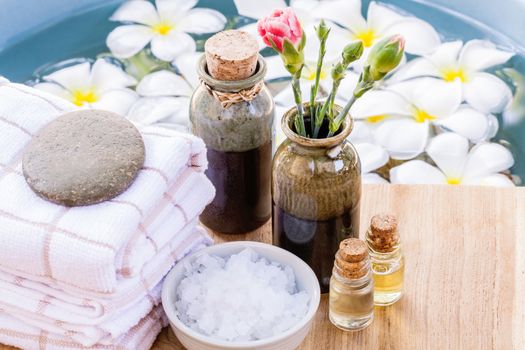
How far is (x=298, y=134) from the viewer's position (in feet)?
3.52

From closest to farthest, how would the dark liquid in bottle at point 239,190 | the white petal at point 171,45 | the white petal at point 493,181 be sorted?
the dark liquid in bottle at point 239,190 → the white petal at point 493,181 → the white petal at point 171,45

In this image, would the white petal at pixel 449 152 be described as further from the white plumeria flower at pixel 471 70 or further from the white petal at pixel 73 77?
the white petal at pixel 73 77

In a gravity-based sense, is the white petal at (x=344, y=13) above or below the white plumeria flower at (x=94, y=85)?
above

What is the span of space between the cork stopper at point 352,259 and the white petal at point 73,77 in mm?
866

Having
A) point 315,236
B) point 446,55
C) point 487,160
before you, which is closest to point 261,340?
point 315,236

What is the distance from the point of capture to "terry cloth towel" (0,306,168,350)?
3.57ft

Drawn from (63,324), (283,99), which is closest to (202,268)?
(63,324)

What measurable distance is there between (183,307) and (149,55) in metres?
0.85

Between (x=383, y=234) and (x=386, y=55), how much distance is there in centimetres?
25

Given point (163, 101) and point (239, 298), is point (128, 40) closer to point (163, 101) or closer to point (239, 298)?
point (163, 101)

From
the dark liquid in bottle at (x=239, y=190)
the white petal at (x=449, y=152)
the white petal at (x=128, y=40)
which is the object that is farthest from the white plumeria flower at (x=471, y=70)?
the dark liquid in bottle at (x=239, y=190)

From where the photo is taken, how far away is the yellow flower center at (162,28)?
1860mm

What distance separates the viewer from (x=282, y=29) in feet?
3.21

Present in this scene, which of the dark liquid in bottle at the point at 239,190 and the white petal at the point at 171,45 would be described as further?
the white petal at the point at 171,45
